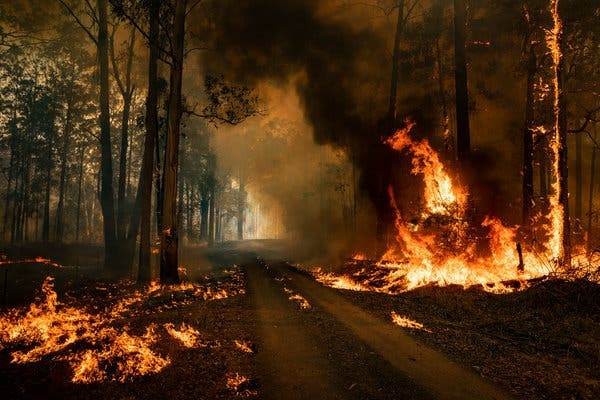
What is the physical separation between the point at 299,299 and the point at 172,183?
6437mm

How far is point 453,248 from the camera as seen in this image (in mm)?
14523

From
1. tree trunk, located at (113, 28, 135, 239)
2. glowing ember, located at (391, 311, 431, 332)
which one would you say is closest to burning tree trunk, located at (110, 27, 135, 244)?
tree trunk, located at (113, 28, 135, 239)

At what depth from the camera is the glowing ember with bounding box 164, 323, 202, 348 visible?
7469mm

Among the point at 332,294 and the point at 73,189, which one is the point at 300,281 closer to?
the point at 332,294

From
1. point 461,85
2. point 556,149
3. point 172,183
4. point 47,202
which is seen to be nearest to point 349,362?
point 172,183

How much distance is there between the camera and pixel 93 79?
2925 centimetres

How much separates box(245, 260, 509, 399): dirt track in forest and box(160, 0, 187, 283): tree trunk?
234 inches

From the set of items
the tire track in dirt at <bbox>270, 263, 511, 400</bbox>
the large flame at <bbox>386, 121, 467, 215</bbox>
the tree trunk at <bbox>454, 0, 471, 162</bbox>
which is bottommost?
the tire track in dirt at <bbox>270, 263, 511, 400</bbox>

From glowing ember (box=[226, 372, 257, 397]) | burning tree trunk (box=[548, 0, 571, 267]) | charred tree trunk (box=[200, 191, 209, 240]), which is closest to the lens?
glowing ember (box=[226, 372, 257, 397])

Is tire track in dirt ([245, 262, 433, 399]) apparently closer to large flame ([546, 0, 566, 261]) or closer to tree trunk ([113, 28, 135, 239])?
large flame ([546, 0, 566, 261])

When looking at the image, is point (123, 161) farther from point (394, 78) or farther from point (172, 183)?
point (394, 78)

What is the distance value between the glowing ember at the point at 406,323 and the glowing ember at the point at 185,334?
173 inches

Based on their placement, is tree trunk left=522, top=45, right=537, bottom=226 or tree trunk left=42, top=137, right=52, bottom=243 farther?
tree trunk left=42, top=137, right=52, bottom=243

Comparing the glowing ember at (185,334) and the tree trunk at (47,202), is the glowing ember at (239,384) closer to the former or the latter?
the glowing ember at (185,334)
